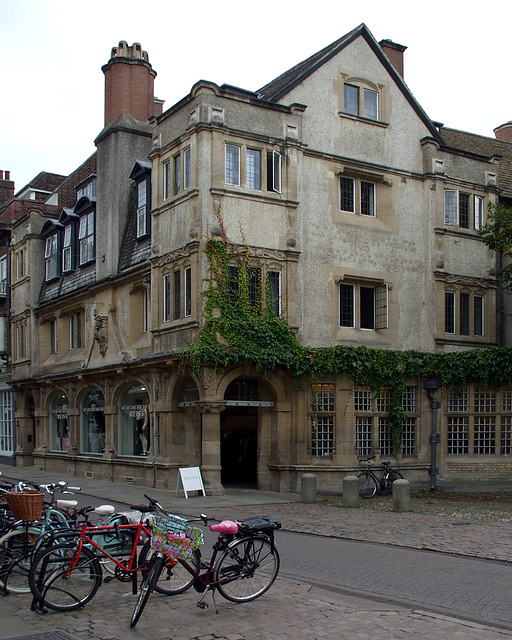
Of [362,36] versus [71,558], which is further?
[362,36]

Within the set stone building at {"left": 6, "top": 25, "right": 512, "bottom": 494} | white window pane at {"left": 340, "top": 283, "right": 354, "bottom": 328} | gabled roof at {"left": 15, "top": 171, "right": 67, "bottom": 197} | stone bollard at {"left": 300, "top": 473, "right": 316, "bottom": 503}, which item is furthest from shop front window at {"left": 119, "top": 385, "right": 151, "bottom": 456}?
gabled roof at {"left": 15, "top": 171, "right": 67, "bottom": 197}

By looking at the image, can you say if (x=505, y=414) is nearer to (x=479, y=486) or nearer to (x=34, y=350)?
(x=479, y=486)

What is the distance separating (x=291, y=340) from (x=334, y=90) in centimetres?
817

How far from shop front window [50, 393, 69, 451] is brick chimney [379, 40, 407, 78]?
18.3 metres

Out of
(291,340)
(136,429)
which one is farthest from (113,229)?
(291,340)

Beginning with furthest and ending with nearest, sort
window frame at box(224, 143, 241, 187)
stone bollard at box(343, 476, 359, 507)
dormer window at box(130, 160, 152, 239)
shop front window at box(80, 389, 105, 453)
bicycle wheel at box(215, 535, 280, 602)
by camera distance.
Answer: shop front window at box(80, 389, 105, 453)
dormer window at box(130, 160, 152, 239)
window frame at box(224, 143, 241, 187)
stone bollard at box(343, 476, 359, 507)
bicycle wheel at box(215, 535, 280, 602)

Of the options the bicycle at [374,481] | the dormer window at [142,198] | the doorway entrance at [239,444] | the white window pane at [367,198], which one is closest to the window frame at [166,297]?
the dormer window at [142,198]

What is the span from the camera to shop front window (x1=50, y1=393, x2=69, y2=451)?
31.4m

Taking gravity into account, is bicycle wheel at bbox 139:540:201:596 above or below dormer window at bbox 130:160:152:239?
below

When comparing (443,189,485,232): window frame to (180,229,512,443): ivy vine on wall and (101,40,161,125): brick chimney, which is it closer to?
(180,229,512,443): ivy vine on wall

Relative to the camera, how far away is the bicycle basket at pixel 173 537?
8008mm

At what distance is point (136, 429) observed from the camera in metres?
25.5

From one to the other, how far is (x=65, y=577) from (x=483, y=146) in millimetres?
28279

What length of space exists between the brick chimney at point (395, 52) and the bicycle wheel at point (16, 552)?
926 inches
